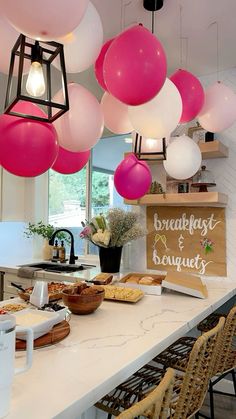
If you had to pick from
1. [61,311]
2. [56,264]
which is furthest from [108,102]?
[56,264]

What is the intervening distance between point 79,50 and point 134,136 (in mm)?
719

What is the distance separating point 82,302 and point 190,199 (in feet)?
4.21

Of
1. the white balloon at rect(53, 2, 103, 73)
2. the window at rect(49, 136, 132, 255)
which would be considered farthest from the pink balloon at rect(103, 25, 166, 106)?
the window at rect(49, 136, 132, 255)

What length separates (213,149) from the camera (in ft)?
8.34

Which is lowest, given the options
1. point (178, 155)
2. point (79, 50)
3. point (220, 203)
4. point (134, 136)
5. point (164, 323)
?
point (164, 323)

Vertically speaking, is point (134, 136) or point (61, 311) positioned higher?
point (134, 136)

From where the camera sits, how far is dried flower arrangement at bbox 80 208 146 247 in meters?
2.80

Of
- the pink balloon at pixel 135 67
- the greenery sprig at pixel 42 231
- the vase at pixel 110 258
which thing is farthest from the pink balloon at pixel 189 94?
the greenery sprig at pixel 42 231

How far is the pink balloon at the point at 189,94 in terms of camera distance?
5.70 ft

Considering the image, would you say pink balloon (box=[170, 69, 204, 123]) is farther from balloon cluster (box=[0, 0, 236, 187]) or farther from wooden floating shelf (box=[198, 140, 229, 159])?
wooden floating shelf (box=[198, 140, 229, 159])

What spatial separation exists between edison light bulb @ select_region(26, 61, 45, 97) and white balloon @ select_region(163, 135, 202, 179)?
95 centimetres

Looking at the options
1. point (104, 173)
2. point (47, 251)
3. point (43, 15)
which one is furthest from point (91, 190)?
point (43, 15)

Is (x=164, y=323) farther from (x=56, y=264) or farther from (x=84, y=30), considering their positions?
(x=56, y=264)

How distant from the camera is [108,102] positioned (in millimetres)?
1794
